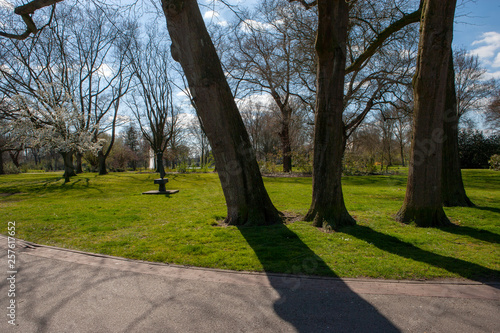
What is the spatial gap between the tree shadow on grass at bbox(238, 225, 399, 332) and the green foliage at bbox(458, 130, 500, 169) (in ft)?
101

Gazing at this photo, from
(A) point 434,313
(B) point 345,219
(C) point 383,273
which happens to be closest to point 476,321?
(A) point 434,313

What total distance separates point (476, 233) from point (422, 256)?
2168mm

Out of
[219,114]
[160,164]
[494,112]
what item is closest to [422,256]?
[219,114]

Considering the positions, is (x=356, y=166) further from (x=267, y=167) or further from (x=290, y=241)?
Result: (x=290, y=241)

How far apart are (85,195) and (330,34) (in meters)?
12.8

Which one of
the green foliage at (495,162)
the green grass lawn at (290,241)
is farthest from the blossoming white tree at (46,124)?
the green foliage at (495,162)

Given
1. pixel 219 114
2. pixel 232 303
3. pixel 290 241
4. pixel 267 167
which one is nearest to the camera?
pixel 232 303

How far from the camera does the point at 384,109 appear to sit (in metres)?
19.8

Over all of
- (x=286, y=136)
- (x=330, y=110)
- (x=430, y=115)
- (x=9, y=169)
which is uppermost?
(x=286, y=136)

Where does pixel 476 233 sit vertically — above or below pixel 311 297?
above

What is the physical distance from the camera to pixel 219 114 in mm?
5766

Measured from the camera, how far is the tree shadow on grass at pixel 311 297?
2609mm

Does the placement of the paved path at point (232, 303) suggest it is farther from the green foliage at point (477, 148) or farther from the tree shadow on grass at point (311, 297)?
the green foliage at point (477, 148)

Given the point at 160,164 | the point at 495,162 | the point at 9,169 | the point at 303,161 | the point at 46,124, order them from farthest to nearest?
the point at 9,169, the point at 495,162, the point at 303,161, the point at 46,124, the point at 160,164
